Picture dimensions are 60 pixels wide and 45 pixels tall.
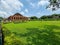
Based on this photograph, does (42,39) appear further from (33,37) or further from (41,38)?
(33,37)

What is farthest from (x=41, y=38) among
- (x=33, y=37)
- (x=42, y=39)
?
(x=33, y=37)

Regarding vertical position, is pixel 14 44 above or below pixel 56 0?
below

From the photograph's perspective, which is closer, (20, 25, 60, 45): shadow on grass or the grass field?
the grass field

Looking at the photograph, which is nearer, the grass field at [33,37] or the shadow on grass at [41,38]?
the grass field at [33,37]

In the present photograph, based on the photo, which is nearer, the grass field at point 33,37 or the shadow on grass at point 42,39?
the grass field at point 33,37

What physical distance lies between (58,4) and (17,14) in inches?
3182

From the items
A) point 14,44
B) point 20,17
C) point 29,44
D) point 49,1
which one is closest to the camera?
point 14,44

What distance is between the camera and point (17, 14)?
95000 mm

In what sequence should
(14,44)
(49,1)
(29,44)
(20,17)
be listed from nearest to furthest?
(14,44), (29,44), (49,1), (20,17)

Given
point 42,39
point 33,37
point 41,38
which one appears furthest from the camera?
point 33,37

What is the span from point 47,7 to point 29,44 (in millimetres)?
3166

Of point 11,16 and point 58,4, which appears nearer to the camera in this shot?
point 58,4

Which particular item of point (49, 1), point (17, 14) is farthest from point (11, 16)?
point (49, 1)

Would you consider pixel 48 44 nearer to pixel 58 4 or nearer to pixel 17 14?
pixel 58 4
